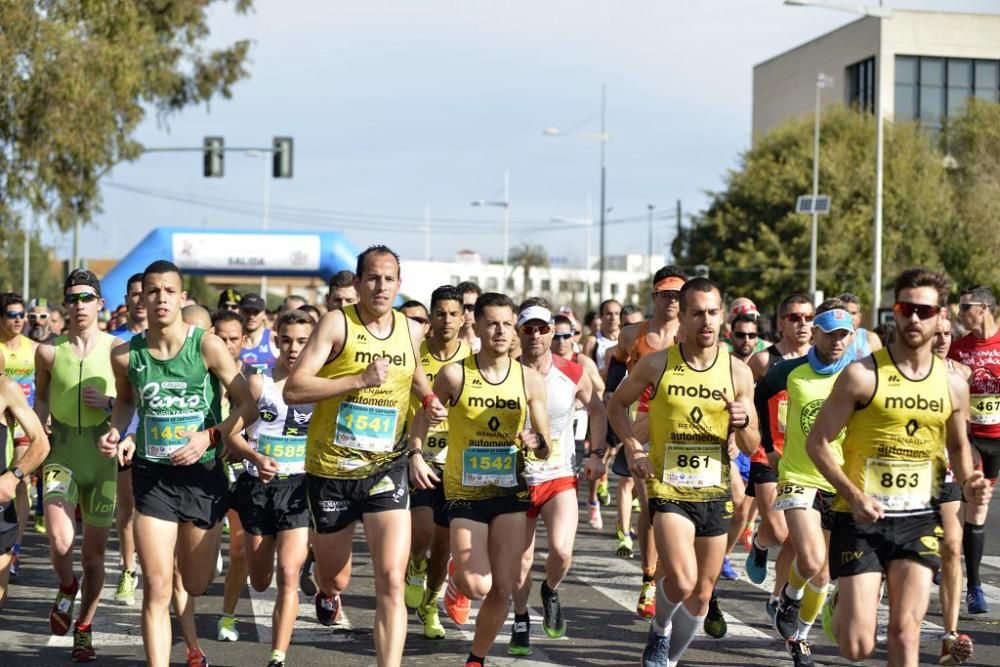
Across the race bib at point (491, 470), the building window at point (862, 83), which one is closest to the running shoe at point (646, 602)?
the race bib at point (491, 470)

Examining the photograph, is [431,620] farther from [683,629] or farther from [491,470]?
[683,629]

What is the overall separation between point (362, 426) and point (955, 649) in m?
3.47

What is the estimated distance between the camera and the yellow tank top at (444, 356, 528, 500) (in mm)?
7594

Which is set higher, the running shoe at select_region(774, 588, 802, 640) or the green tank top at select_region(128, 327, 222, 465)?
the green tank top at select_region(128, 327, 222, 465)

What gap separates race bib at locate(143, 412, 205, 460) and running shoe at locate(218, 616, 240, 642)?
6.37 feet

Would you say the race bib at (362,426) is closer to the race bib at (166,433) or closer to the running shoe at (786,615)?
the race bib at (166,433)

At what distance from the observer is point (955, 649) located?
25.4 ft

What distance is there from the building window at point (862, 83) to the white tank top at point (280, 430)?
53654mm

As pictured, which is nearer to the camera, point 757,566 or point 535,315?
point 535,315

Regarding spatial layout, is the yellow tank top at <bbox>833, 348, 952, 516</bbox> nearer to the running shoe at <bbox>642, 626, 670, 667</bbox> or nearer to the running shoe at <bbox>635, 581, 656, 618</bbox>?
the running shoe at <bbox>642, 626, 670, 667</bbox>

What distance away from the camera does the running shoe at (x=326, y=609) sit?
8.65m

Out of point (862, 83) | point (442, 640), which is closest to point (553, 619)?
point (442, 640)

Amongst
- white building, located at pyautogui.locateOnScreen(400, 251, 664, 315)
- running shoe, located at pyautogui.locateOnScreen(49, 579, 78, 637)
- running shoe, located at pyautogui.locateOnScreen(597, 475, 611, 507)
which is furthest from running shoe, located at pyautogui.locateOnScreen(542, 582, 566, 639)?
white building, located at pyautogui.locateOnScreen(400, 251, 664, 315)

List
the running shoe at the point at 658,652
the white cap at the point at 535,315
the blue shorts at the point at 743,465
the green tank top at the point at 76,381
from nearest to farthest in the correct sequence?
the running shoe at the point at 658,652, the white cap at the point at 535,315, the green tank top at the point at 76,381, the blue shorts at the point at 743,465
